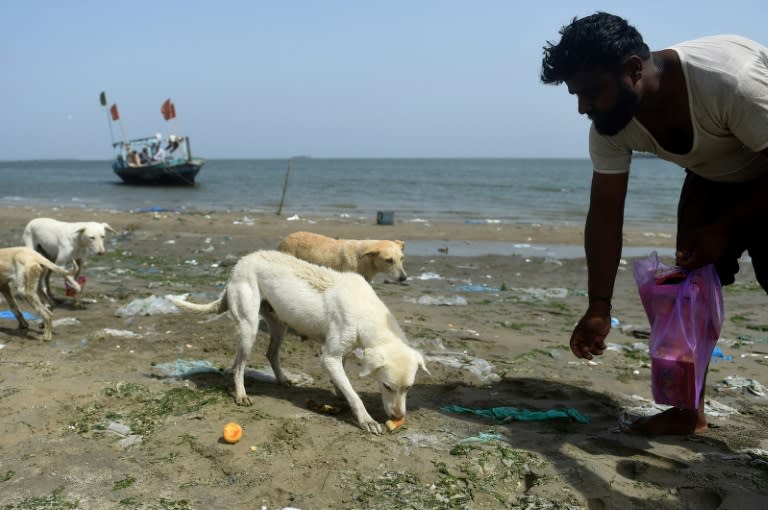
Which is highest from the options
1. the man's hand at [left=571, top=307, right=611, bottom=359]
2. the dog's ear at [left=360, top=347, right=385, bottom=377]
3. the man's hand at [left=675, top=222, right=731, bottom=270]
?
the man's hand at [left=675, top=222, right=731, bottom=270]

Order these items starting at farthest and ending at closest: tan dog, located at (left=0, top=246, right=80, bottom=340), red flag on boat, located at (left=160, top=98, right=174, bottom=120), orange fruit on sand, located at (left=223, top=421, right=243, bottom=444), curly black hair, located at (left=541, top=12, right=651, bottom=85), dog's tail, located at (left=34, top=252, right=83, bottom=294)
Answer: red flag on boat, located at (left=160, top=98, right=174, bottom=120) < dog's tail, located at (left=34, top=252, right=83, bottom=294) < tan dog, located at (left=0, top=246, right=80, bottom=340) < orange fruit on sand, located at (left=223, top=421, right=243, bottom=444) < curly black hair, located at (left=541, top=12, right=651, bottom=85)

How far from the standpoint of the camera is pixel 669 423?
425 centimetres

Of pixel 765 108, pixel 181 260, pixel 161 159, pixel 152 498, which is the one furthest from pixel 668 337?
pixel 161 159

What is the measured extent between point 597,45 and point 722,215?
1331 mm

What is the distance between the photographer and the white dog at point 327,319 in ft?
14.1

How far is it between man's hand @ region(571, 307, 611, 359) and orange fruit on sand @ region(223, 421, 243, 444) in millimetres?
2136

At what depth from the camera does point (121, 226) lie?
1764cm

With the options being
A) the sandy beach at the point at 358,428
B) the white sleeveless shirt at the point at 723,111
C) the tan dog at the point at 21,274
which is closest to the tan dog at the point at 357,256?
the sandy beach at the point at 358,428

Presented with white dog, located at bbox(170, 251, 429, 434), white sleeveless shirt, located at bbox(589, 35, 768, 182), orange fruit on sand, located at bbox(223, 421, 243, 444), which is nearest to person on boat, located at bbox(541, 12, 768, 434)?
white sleeveless shirt, located at bbox(589, 35, 768, 182)

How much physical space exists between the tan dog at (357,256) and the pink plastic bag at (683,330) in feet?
12.9

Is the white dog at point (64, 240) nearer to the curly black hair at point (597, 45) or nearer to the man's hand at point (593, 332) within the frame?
the man's hand at point (593, 332)

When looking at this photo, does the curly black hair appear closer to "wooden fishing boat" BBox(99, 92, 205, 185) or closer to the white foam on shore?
the white foam on shore

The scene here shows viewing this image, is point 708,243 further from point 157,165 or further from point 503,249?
point 157,165

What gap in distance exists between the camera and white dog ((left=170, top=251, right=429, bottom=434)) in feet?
14.1
